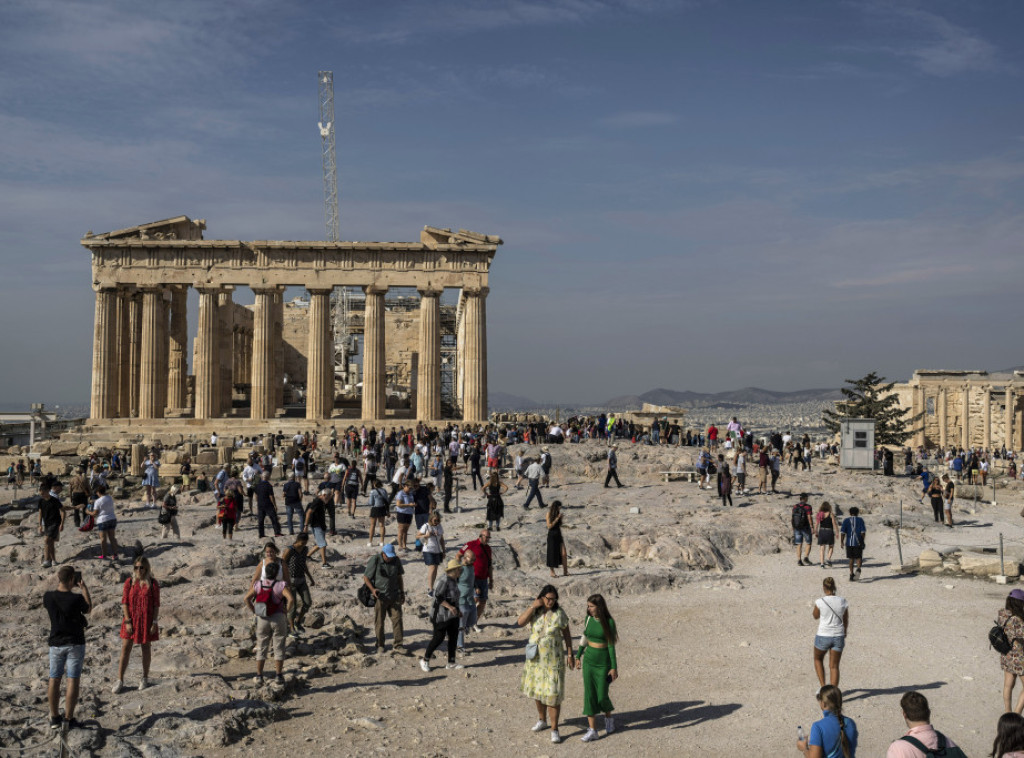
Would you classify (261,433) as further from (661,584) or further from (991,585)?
(991,585)

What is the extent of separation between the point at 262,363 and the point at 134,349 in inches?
334

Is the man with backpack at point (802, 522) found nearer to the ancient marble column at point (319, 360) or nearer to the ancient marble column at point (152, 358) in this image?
the ancient marble column at point (319, 360)

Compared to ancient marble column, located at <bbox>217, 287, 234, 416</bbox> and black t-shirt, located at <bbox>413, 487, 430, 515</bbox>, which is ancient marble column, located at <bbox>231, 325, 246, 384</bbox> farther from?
black t-shirt, located at <bbox>413, 487, 430, 515</bbox>

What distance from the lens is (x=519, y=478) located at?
2759 cm

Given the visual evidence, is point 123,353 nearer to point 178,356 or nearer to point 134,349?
point 134,349

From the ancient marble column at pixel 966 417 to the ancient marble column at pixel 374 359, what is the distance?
1650 inches

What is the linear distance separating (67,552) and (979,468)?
32.1m

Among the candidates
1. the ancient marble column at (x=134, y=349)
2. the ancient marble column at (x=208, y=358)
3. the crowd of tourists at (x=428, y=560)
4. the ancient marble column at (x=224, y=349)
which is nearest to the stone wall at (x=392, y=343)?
the ancient marble column at (x=224, y=349)

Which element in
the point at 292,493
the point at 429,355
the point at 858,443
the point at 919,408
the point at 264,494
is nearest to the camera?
the point at 264,494

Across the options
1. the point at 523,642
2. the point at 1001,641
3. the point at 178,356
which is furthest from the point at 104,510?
the point at 178,356

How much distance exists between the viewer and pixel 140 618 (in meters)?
11.3

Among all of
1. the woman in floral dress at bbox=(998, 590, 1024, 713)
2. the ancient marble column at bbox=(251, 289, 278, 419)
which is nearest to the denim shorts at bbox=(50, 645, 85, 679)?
the woman in floral dress at bbox=(998, 590, 1024, 713)

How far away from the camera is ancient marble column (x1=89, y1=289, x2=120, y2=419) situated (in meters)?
45.7

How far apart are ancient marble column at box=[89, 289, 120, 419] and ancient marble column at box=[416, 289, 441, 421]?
1529cm
